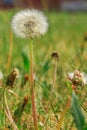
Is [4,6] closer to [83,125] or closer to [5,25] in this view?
[5,25]

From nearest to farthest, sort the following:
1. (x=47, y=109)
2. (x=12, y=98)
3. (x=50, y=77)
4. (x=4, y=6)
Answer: (x=47, y=109) < (x=12, y=98) < (x=50, y=77) < (x=4, y=6)

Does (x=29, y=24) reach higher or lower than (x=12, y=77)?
higher

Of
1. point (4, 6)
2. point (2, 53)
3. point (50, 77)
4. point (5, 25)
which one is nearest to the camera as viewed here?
point (50, 77)

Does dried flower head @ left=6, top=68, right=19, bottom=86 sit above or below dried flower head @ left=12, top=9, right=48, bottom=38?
below

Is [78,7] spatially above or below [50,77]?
above

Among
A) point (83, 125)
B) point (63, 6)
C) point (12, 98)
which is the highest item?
point (63, 6)

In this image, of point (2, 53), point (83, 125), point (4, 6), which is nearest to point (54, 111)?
point (83, 125)

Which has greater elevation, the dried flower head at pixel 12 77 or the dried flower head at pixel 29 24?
the dried flower head at pixel 29 24

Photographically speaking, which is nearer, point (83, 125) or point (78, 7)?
point (83, 125)
